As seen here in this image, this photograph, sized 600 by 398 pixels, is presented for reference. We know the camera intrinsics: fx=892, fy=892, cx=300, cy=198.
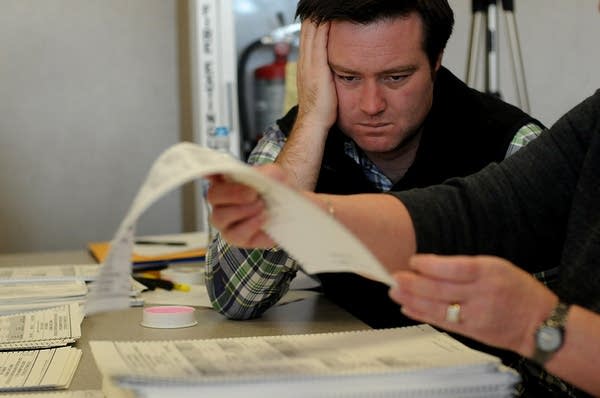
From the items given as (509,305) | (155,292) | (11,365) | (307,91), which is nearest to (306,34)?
(307,91)

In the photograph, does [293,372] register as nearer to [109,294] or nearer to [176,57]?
[109,294]

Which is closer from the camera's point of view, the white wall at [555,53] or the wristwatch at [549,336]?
the wristwatch at [549,336]

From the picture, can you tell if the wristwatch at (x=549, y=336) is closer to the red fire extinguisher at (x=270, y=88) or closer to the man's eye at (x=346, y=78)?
the man's eye at (x=346, y=78)

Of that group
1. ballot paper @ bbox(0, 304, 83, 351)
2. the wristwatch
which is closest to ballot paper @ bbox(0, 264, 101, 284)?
ballot paper @ bbox(0, 304, 83, 351)

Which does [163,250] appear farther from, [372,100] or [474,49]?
[474,49]

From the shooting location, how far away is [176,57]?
354 cm

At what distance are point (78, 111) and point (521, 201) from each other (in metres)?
2.65

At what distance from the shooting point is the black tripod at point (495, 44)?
2367 mm

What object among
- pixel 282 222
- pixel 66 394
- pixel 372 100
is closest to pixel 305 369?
pixel 282 222

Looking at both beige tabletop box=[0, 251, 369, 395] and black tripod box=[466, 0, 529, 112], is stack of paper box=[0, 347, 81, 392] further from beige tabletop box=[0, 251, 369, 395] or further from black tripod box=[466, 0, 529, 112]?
black tripod box=[466, 0, 529, 112]

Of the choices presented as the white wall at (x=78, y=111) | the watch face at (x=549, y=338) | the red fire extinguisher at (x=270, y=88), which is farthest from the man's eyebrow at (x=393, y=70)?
the white wall at (x=78, y=111)

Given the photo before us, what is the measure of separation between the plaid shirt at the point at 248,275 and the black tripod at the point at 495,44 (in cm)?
96

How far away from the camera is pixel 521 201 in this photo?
1.06 meters

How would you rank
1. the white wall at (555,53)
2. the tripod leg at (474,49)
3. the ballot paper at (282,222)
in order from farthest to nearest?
the tripod leg at (474,49), the white wall at (555,53), the ballot paper at (282,222)
